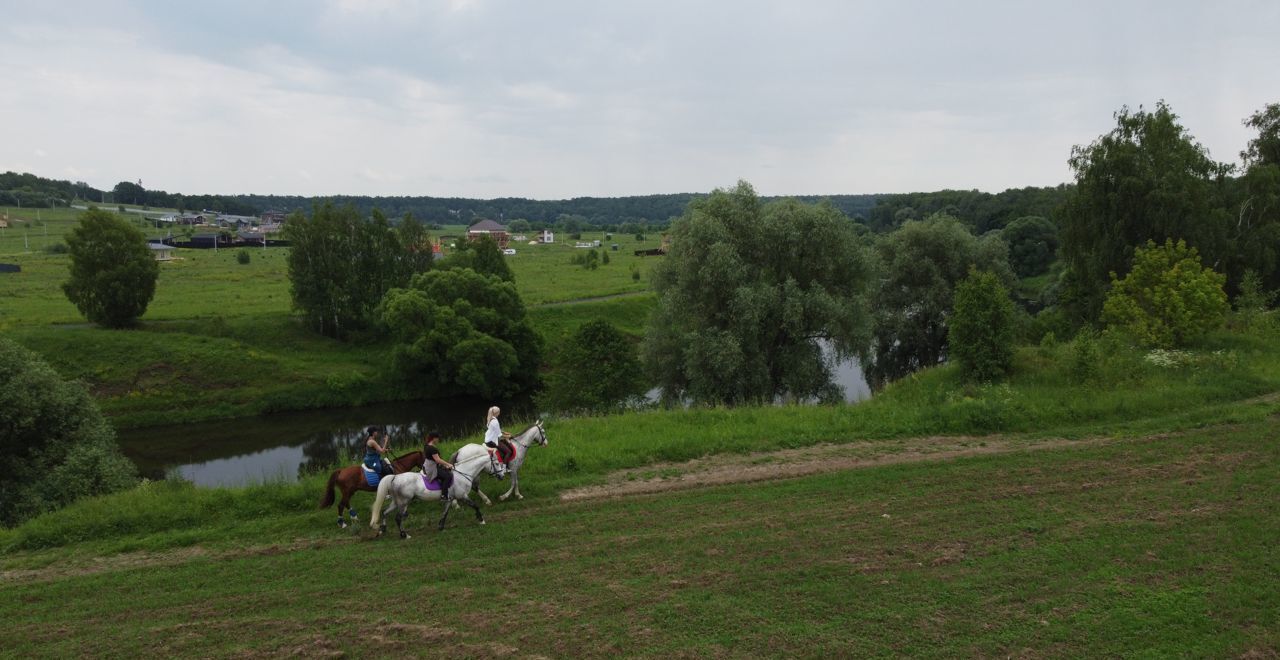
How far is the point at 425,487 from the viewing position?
12359 mm

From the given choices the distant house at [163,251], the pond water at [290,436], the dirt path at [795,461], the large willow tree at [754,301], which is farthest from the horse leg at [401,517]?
the distant house at [163,251]

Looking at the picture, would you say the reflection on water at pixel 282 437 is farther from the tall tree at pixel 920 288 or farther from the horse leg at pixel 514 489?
the tall tree at pixel 920 288

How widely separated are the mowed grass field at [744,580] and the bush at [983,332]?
9.00m

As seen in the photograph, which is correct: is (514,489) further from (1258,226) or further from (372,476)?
(1258,226)

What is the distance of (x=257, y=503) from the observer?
13992 millimetres

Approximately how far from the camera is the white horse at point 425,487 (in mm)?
12250

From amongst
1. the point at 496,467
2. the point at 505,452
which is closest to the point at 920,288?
the point at 505,452

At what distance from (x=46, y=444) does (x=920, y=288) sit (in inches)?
1437

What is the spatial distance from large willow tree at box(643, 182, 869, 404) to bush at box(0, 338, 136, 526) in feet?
58.4

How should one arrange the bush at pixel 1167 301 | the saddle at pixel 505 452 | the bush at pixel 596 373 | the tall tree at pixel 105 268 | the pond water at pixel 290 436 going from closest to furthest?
the saddle at pixel 505 452
the bush at pixel 1167 301
the bush at pixel 596 373
the pond water at pixel 290 436
the tall tree at pixel 105 268

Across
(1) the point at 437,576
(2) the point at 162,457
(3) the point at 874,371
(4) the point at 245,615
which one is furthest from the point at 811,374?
(2) the point at 162,457

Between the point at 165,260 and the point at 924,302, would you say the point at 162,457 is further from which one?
the point at 165,260

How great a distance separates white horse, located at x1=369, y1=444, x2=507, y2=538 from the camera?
1225cm

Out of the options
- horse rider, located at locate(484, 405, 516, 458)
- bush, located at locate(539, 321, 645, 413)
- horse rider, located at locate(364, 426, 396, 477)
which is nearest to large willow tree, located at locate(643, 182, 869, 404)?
bush, located at locate(539, 321, 645, 413)
